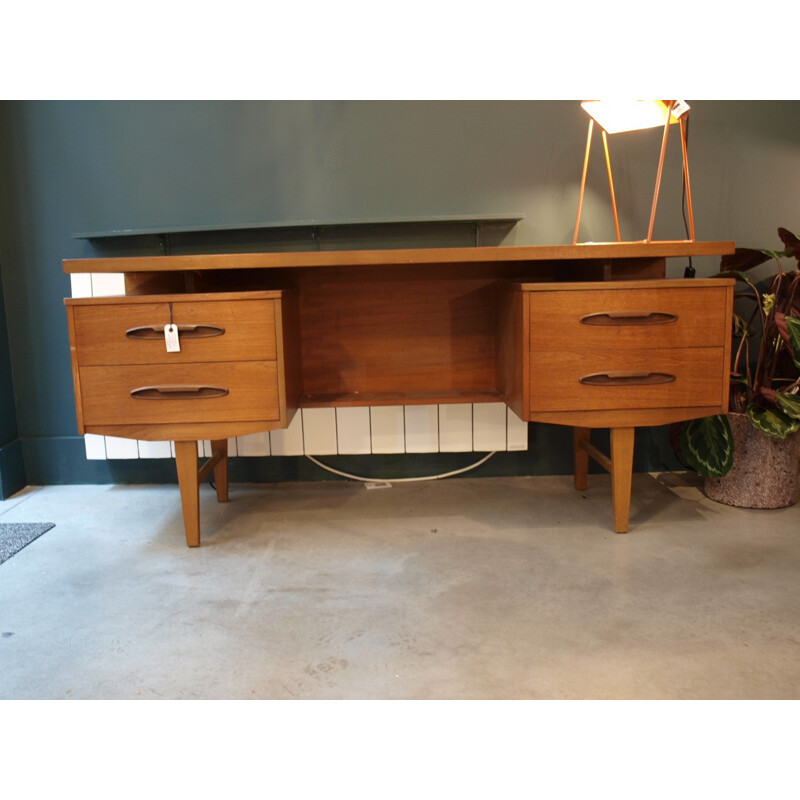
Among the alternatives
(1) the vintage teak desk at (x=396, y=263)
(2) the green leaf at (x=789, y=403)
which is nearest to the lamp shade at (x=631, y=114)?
(1) the vintage teak desk at (x=396, y=263)

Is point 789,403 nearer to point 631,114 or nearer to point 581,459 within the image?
point 581,459

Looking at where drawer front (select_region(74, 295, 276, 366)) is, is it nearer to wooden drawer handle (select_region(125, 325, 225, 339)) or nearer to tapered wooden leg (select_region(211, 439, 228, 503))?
wooden drawer handle (select_region(125, 325, 225, 339))

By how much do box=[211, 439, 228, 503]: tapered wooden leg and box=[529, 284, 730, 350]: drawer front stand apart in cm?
95

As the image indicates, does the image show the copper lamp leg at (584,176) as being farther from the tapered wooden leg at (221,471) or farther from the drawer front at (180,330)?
the tapered wooden leg at (221,471)

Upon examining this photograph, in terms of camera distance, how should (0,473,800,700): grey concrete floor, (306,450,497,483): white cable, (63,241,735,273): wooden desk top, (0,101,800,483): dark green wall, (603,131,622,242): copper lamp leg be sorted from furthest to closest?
1. (306,450,497,483): white cable
2. (0,101,800,483): dark green wall
3. (603,131,622,242): copper lamp leg
4. (63,241,735,273): wooden desk top
5. (0,473,800,700): grey concrete floor

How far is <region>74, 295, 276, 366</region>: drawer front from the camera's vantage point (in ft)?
4.99

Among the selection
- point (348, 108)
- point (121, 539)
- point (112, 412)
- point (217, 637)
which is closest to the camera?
point (217, 637)

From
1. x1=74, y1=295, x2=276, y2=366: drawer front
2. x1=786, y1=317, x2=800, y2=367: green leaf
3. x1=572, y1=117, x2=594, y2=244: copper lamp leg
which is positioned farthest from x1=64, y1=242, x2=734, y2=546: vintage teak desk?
x1=572, y1=117, x2=594, y2=244: copper lamp leg

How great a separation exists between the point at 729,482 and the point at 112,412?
1572 millimetres

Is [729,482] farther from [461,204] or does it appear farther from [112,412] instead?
[112,412]

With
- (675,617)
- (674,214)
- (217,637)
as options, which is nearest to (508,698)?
(675,617)

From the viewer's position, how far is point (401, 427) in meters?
2.09

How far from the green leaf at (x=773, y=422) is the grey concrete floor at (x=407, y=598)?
24 centimetres

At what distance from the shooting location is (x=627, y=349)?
1565mm
